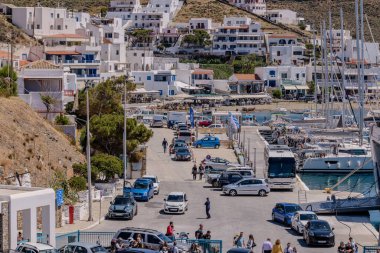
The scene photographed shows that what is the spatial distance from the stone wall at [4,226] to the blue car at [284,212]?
Result: 513 inches

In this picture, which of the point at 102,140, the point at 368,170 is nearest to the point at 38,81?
the point at 102,140

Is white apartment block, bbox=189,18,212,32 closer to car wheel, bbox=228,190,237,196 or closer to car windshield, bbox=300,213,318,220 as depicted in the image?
car wheel, bbox=228,190,237,196

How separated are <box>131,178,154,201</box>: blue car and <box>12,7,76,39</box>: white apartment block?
7082 cm

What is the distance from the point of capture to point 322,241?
33.3m

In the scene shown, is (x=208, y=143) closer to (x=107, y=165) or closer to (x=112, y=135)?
(x=112, y=135)

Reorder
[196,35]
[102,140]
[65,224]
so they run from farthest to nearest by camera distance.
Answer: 1. [196,35]
2. [102,140]
3. [65,224]

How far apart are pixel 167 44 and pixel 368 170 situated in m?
92.1

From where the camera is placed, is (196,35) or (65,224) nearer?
(65,224)

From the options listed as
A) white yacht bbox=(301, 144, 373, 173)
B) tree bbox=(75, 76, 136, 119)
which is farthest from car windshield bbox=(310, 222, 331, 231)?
tree bbox=(75, 76, 136, 119)

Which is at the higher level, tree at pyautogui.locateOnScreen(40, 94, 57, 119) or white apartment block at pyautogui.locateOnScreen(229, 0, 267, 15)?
A: white apartment block at pyautogui.locateOnScreen(229, 0, 267, 15)

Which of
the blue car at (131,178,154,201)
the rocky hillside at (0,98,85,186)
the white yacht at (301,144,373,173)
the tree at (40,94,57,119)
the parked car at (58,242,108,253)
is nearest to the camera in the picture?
the parked car at (58,242,108,253)

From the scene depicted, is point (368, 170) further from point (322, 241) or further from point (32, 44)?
point (32, 44)

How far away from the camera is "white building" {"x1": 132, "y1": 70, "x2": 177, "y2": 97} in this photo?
12425 centimetres

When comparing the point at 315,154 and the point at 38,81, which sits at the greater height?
the point at 38,81
